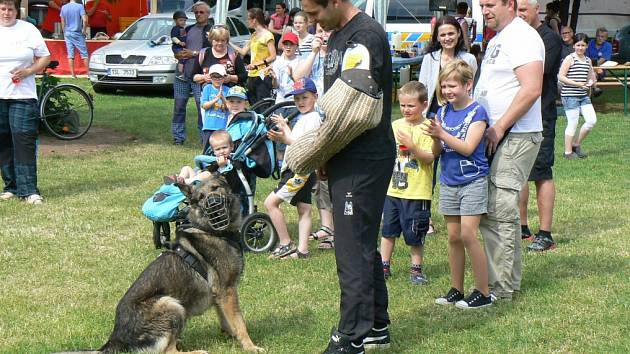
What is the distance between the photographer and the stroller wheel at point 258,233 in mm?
7992

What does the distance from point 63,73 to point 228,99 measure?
1544cm

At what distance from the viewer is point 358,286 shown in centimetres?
492

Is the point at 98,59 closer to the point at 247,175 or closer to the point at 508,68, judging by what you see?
the point at 247,175

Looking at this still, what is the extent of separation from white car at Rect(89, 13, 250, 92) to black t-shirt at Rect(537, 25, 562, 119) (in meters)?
12.4

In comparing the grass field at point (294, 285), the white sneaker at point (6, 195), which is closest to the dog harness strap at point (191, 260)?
the grass field at point (294, 285)

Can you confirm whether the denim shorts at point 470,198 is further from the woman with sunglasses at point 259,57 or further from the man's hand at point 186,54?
the man's hand at point 186,54

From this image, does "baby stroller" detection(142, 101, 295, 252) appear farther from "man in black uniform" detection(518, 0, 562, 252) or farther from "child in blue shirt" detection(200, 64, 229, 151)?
"man in black uniform" detection(518, 0, 562, 252)

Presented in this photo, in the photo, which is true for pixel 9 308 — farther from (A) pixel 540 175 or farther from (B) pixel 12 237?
(A) pixel 540 175

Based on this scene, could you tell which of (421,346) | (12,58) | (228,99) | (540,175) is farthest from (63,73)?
(421,346)

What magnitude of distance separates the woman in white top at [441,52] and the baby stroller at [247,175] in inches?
50.4

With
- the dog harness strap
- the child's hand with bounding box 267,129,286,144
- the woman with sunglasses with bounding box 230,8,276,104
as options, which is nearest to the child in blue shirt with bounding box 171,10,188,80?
the woman with sunglasses with bounding box 230,8,276,104

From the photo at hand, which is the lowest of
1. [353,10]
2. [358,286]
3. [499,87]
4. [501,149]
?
[358,286]

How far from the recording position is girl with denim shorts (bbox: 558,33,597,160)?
1360cm

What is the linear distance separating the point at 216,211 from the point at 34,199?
16.9ft
